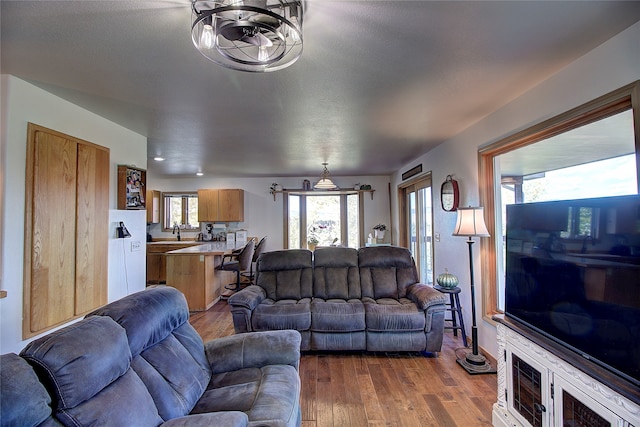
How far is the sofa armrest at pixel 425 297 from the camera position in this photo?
9.78 ft

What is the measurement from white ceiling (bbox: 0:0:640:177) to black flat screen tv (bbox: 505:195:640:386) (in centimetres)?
96

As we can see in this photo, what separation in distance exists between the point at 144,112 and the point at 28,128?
0.82 metres

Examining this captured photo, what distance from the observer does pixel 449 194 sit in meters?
3.77

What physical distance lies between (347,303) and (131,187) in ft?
8.74

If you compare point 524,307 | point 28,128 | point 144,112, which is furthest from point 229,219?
point 524,307

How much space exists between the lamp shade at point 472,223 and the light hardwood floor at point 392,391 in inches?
49.8

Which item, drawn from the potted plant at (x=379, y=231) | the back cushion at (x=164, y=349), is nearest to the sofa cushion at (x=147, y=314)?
the back cushion at (x=164, y=349)

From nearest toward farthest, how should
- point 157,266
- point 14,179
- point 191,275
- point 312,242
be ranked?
point 14,179 < point 191,275 < point 157,266 < point 312,242

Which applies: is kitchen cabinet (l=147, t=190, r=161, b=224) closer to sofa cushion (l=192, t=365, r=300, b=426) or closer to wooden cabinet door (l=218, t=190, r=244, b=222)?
wooden cabinet door (l=218, t=190, r=244, b=222)

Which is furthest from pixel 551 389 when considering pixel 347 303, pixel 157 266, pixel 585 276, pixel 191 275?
pixel 157 266

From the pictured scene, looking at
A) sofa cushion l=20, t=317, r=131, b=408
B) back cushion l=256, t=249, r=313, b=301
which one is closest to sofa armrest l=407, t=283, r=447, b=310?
back cushion l=256, t=249, r=313, b=301

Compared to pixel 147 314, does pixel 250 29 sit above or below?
above

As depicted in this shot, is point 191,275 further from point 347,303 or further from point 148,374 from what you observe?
point 148,374

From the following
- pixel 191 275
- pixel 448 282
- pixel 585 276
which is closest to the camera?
pixel 585 276
